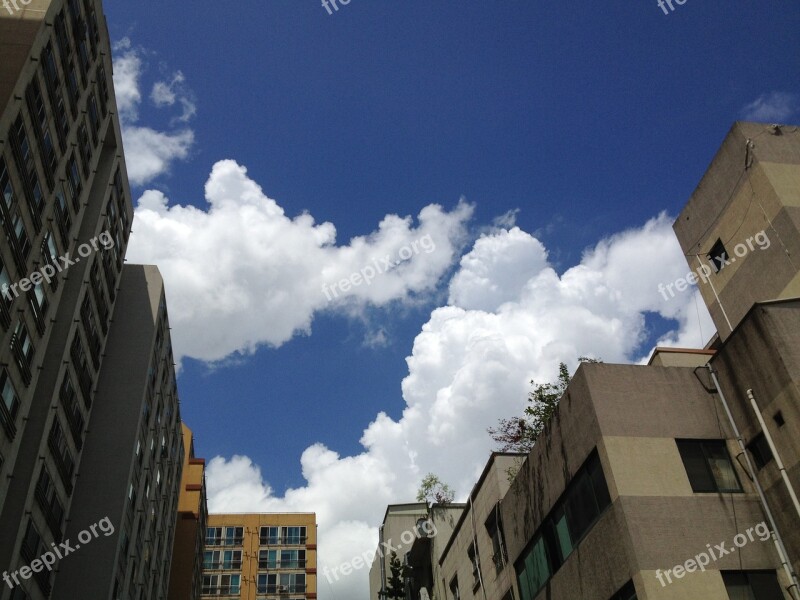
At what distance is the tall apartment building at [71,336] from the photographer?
91.0 feet

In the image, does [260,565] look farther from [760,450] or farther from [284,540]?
[760,450]

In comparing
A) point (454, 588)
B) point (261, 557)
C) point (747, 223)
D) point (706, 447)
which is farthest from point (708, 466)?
point (261, 557)

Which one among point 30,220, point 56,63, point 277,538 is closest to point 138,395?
point 30,220

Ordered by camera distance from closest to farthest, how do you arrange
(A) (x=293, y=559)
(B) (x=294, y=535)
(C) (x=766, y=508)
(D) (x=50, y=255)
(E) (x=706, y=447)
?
(C) (x=766, y=508), (E) (x=706, y=447), (D) (x=50, y=255), (A) (x=293, y=559), (B) (x=294, y=535)

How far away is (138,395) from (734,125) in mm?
34375

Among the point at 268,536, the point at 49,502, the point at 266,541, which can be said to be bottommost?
the point at 49,502

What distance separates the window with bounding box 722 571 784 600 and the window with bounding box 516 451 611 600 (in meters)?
3.36

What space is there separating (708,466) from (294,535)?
279 ft

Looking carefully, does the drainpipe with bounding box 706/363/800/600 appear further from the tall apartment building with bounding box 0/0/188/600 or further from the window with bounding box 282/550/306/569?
the window with bounding box 282/550/306/569

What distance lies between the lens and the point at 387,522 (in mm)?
54000

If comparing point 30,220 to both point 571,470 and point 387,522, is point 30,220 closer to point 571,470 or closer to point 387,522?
point 571,470

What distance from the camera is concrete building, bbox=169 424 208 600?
202 ft

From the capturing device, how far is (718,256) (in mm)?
25250

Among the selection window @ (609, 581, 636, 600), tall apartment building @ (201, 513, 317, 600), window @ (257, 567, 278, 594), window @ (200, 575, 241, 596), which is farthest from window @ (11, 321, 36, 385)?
window @ (257, 567, 278, 594)
